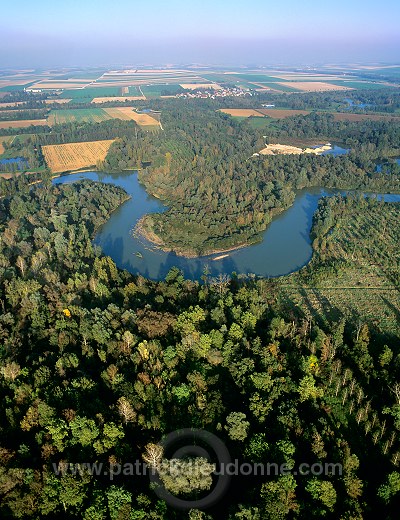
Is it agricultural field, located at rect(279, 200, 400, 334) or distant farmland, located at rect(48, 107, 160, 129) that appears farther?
distant farmland, located at rect(48, 107, 160, 129)

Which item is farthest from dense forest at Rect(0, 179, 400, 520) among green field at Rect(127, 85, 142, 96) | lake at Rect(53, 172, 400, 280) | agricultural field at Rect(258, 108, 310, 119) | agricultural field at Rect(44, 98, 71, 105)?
green field at Rect(127, 85, 142, 96)

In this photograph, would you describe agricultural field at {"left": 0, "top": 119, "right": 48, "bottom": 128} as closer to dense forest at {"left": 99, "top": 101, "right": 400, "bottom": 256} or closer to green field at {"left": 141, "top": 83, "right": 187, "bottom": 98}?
dense forest at {"left": 99, "top": 101, "right": 400, "bottom": 256}

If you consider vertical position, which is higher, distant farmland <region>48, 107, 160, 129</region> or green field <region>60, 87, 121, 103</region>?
green field <region>60, 87, 121, 103</region>

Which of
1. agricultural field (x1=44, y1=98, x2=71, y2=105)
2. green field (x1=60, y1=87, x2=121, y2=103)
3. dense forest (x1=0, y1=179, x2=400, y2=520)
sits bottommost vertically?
dense forest (x1=0, y1=179, x2=400, y2=520)

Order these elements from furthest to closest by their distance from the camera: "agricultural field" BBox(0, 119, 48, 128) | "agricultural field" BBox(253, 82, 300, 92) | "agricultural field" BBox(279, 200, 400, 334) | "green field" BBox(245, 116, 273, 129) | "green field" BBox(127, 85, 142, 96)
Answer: "agricultural field" BBox(253, 82, 300, 92), "green field" BBox(127, 85, 142, 96), "green field" BBox(245, 116, 273, 129), "agricultural field" BBox(0, 119, 48, 128), "agricultural field" BBox(279, 200, 400, 334)

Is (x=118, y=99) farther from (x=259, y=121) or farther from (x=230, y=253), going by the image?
(x=230, y=253)

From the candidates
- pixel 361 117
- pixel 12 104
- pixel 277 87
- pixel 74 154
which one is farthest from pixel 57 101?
pixel 361 117
